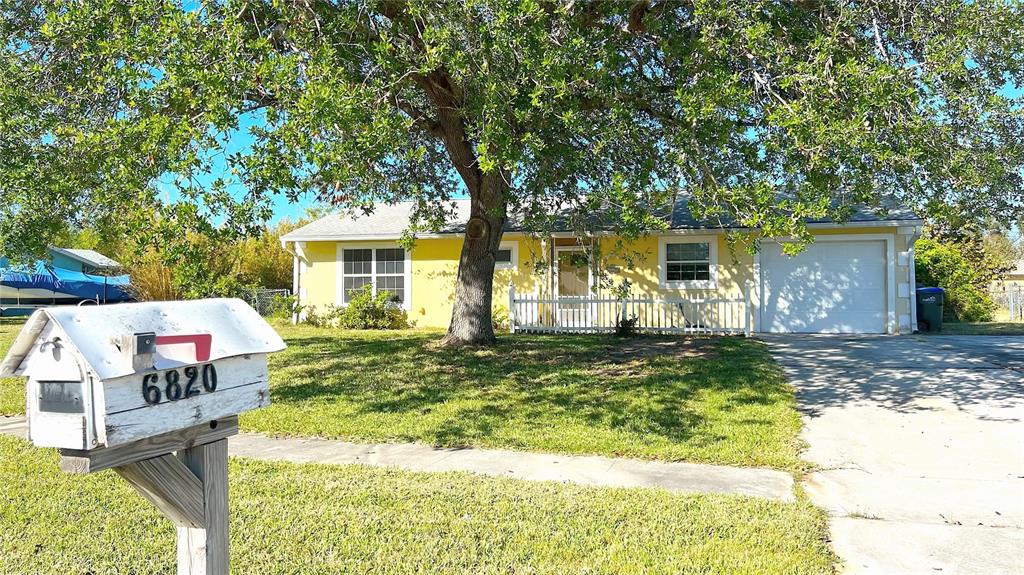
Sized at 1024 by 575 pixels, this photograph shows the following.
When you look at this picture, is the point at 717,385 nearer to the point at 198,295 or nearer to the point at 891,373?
the point at 891,373

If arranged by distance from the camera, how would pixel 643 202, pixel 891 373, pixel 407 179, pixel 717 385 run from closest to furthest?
1. pixel 643 202
2. pixel 717 385
3. pixel 891 373
4. pixel 407 179

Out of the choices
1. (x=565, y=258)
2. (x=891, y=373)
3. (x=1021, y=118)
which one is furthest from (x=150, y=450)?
(x=565, y=258)

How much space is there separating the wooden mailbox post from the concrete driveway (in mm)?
3103

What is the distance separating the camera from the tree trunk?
1207cm

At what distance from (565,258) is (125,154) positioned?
1187 cm

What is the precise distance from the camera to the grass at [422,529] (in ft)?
12.1

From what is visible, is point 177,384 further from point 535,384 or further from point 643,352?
point 643,352

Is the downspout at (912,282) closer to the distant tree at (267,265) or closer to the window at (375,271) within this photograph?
the window at (375,271)

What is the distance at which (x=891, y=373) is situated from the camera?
9906mm

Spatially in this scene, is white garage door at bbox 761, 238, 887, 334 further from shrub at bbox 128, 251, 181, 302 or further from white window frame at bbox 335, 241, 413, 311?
shrub at bbox 128, 251, 181, 302

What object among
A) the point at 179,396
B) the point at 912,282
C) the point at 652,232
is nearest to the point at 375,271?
the point at 652,232

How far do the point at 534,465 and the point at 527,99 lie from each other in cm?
375

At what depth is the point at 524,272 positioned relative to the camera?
17.7m

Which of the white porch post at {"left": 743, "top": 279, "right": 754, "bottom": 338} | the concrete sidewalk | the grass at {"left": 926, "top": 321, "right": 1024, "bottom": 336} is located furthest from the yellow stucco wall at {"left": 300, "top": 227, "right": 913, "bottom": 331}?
the concrete sidewalk
